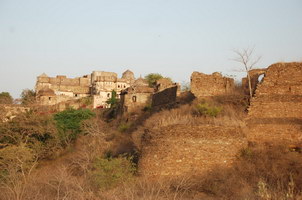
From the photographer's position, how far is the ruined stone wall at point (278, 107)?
1323 cm

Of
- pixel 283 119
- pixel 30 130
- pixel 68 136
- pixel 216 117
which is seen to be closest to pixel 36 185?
pixel 216 117

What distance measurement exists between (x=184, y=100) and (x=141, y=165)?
7669 mm

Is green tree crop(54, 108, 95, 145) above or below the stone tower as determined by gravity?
below

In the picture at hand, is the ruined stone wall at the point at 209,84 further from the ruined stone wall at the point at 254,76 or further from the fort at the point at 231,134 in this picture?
the fort at the point at 231,134

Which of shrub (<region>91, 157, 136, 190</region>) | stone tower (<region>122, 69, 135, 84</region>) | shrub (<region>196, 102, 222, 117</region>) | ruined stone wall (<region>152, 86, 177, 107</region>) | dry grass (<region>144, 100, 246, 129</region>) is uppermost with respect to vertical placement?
stone tower (<region>122, 69, 135, 84</region>)

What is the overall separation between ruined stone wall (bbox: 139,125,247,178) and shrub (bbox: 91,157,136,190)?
1.85ft

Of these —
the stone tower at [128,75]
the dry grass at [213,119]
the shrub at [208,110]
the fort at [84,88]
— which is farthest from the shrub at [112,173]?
the stone tower at [128,75]

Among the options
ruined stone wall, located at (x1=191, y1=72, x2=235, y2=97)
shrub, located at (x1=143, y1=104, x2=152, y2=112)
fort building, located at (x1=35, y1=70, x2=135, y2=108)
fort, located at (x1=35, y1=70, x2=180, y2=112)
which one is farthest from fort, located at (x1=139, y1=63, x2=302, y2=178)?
fort building, located at (x1=35, y1=70, x2=135, y2=108)

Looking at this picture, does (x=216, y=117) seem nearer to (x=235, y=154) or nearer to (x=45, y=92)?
(x=235, y=154)

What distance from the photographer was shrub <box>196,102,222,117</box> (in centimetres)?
1402

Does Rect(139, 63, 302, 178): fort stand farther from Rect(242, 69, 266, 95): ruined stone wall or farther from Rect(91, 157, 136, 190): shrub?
Rect(242, 69, 266, 95): ruined stone wall

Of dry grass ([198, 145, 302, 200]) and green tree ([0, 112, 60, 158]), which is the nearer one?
dry grass ([198, 145, 302, 200])

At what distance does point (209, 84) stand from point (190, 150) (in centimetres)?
597

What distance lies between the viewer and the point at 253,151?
485 inches
